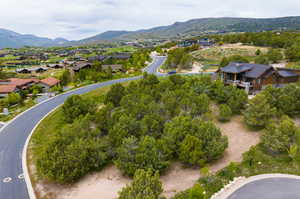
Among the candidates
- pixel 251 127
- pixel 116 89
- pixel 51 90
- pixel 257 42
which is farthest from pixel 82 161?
pixel 257 42

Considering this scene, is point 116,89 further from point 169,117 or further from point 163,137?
point 163,137

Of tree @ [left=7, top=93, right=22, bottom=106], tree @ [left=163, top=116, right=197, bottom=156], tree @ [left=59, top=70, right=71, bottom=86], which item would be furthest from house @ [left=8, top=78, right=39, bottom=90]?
tree @ [left=163, top=116, right=197, bottom=156]

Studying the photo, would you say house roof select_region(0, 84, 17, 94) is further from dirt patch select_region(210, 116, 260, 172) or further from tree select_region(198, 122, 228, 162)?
dirt patch select_region(210, 116, 260, 172)

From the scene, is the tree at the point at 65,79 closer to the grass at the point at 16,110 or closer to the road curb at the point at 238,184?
the grass at the point at 16,110

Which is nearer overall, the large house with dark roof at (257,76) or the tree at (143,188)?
the tree at (143,188)

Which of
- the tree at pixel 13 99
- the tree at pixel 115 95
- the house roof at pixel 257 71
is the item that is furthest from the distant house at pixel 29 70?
the house roof at pixel 257 71

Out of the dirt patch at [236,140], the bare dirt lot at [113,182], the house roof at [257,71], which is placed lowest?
the bare dirt lot at [113,182]

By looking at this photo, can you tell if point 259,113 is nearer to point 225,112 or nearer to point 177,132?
point 225,112
